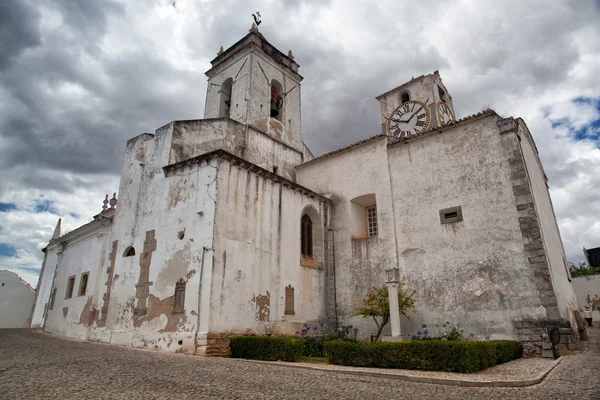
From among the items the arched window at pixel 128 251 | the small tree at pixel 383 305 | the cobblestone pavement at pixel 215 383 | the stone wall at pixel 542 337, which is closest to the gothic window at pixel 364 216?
the small tree at pixel 383 305

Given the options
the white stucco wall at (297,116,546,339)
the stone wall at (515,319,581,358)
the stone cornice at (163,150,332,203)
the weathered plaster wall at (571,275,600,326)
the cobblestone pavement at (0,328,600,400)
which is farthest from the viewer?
the weathered plaster wall at (571,275,600,326)

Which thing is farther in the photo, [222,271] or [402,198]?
[402,198]

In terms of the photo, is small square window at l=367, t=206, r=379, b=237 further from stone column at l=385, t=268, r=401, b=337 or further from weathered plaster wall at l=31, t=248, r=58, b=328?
weathered plaster wall at l=31, t=248, r=58, b=328

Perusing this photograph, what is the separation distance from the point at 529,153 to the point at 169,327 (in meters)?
15.2

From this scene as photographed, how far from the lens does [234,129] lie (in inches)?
688

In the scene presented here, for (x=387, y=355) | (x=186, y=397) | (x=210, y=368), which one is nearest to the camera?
(x=186, y=397)

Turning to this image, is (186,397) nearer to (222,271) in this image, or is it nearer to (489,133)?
(222,271)

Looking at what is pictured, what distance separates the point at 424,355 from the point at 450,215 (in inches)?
276

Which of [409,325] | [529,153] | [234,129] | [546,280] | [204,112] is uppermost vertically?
[204,112]

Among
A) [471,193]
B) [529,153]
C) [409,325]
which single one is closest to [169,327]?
[409,325]

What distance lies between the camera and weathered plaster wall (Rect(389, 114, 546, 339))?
12.3 meters

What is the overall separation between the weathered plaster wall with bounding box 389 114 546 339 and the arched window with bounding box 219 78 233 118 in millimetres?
10154

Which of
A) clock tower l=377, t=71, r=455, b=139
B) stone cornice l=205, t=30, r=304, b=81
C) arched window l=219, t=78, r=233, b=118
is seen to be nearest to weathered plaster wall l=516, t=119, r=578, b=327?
clock tower l=377, t=71, r=455, b=139

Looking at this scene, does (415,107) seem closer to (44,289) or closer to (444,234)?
(444,234)
